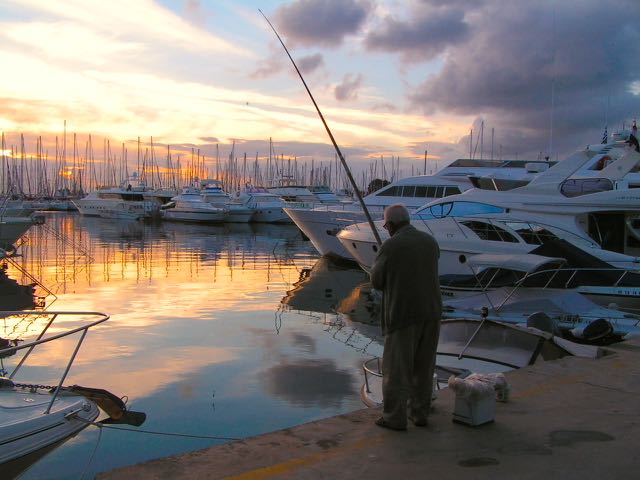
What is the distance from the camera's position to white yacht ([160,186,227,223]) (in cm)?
5759

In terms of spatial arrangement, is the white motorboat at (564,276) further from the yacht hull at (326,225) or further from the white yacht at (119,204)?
the white yacht at (119,204)

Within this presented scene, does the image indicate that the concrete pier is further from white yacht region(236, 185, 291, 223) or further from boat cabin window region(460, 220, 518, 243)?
white yacht region(236, 185, 291, 223)

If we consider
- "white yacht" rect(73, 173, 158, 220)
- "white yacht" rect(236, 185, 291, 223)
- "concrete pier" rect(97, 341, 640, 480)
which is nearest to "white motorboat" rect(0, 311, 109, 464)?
"concrete pier" rect(97, 341, 640, 480)

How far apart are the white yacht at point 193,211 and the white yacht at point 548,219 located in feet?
139

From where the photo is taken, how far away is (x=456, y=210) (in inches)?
672

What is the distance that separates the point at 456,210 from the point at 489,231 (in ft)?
4.43

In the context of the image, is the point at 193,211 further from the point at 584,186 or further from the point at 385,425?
the point at 385,425

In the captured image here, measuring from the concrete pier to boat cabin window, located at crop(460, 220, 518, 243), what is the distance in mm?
10522

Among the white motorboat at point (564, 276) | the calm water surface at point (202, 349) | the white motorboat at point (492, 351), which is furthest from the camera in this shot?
the white motorboat at point (564, 276)

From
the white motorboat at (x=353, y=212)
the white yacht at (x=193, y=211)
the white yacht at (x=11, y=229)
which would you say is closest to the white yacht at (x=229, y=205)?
the white yacht at (x=193, y=211)

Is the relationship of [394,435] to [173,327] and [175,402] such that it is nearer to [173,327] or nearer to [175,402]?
[175,402]

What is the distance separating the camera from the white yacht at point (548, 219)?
15.4 m

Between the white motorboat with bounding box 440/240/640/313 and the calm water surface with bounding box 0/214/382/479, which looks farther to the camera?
the white motorboat with bounding box 440/240/640/313

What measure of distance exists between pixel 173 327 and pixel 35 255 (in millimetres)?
17334
